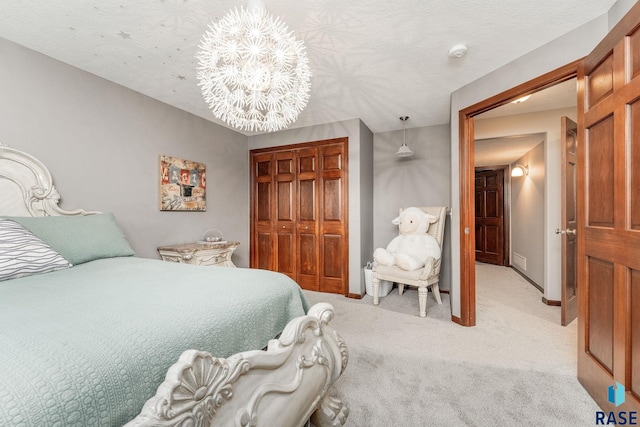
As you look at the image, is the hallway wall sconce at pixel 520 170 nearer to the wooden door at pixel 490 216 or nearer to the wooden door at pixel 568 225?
the wooden door at pixel 490 216

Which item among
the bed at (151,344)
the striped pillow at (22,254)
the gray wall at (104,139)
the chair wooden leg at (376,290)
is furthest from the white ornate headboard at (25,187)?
the chair wooden leg at (376,290)

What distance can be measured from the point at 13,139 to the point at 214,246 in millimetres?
1745

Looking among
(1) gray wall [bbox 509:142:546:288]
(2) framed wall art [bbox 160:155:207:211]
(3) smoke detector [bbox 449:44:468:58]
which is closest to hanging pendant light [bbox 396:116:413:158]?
(3) smoke detector [bbox 449:44:468:58]

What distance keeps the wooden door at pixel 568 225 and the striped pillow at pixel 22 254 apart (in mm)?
3933

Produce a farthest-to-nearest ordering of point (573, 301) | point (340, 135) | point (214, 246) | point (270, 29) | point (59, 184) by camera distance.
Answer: point (340, 135) → point (214, 246) → point (573, 301) → point (59, 184) → point (270, 29)

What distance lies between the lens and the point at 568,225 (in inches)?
102

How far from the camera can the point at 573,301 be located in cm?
268

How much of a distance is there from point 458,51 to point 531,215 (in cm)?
349

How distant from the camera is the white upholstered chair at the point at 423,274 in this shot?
2.92 m

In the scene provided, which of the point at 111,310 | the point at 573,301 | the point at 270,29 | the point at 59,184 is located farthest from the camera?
the point at 573,301

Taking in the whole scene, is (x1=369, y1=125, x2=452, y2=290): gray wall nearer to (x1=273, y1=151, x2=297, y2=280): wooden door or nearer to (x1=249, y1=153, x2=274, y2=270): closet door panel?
(x1=273, y1=151, x2=297, y2=280): wooden door

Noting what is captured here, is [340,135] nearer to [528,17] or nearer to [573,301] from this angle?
[528,17]

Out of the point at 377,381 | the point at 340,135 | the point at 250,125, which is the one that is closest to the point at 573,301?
the point at 377,381

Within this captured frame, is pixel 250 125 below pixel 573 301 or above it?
above
